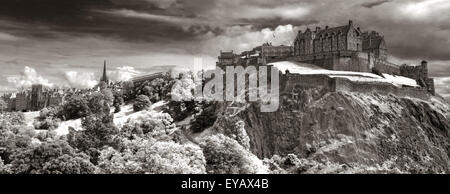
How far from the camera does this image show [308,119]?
50.3 m

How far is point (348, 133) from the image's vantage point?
160ft

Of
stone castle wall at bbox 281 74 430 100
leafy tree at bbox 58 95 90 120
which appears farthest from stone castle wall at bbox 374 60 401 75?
leafy tree at bbox 58 95 90 120

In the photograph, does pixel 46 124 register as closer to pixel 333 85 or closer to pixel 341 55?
pixel 333 85

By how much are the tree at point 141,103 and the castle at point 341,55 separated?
32.0 ft

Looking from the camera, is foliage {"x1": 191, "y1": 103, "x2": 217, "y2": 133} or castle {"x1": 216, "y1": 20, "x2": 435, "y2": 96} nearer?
foliage {"x1": 191, "y1": 103, "x2": 217, "y2": 133}

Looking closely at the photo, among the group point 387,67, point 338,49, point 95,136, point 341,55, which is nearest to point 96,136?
point 95,136

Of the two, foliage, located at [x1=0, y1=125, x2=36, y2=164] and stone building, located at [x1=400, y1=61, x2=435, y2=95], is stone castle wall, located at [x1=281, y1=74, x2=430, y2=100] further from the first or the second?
foliage, located at [x1=0, y1=125, x2=36, y2=164]

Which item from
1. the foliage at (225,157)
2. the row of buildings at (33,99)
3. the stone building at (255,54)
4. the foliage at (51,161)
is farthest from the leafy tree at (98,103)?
the foliage at (225,157)

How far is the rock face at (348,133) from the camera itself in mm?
47844

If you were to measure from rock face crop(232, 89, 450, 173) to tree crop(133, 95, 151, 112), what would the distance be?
17.2 metres

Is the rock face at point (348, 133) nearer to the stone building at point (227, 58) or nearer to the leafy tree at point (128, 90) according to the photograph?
the stone building at point (227, 58)

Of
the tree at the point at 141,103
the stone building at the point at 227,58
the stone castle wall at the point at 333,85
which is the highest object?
the stone building at the point at 227,58

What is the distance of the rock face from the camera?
1884 inches
